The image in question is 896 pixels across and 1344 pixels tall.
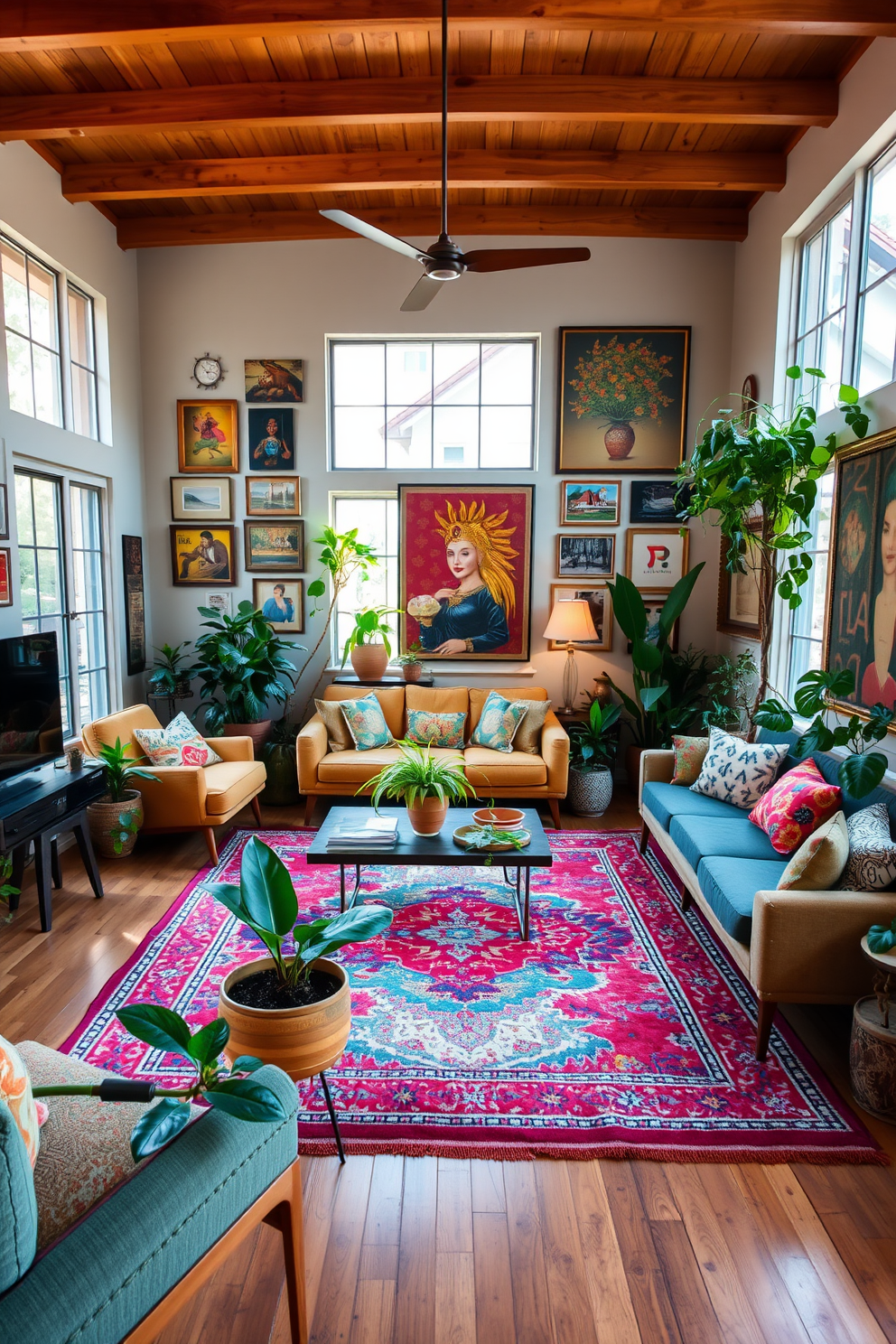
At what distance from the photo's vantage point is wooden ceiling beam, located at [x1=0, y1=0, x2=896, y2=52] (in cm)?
319

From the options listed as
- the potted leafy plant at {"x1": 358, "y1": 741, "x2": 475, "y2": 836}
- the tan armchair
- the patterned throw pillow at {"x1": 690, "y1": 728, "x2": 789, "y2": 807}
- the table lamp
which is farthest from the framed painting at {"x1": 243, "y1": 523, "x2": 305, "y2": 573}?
the patterned throw pillow at {"x1": 690, "y1": 728, "x2": 789, "y2": 807}

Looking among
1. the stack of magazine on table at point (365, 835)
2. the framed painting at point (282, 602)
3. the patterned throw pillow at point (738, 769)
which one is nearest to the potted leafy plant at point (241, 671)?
the framed painting at point (282, 602)

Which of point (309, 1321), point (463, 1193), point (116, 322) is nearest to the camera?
point (309, 1321)

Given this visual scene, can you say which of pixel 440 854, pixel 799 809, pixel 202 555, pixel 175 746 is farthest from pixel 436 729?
pixel 799 809

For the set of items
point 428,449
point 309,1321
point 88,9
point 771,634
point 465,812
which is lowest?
point 309,1321

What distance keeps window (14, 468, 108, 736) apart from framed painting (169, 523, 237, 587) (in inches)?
25.7

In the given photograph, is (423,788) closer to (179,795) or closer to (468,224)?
(179,795)

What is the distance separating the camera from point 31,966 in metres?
3.20

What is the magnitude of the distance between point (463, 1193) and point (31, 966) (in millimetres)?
2079

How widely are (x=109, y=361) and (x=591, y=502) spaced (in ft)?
11.3

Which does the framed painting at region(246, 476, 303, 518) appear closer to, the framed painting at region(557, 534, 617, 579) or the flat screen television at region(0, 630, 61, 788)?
the framed painting at region(557, 534, 617, 579)

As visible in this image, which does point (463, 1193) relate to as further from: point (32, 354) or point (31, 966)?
point (32, 354)

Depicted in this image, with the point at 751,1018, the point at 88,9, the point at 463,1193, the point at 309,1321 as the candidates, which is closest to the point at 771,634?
the point at 751,1018

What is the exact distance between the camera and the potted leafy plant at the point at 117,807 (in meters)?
4.24
